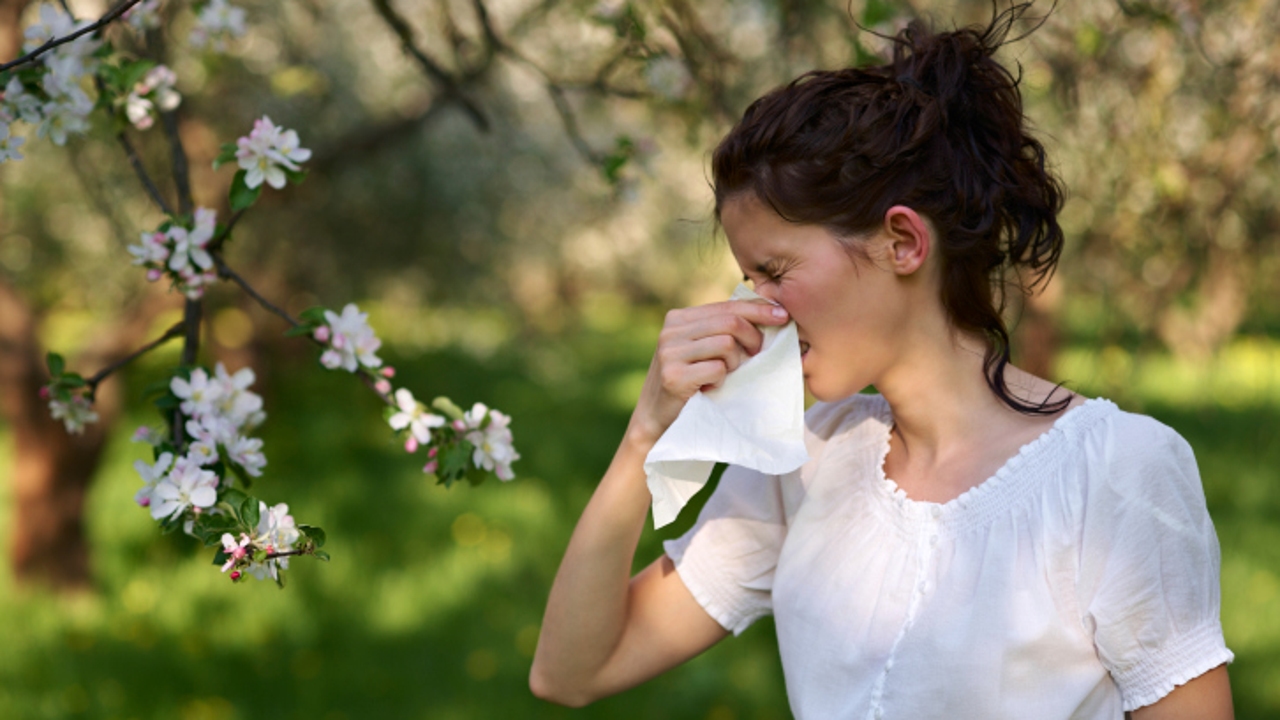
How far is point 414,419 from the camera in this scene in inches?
68.0

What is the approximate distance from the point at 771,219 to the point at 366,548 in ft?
11.4

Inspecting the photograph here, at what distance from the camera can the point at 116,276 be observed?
20.0 feet

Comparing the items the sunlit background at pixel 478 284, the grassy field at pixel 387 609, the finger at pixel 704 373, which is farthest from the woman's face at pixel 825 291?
the grassy field at pixel 387 609

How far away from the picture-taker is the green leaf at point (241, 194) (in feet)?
5.26

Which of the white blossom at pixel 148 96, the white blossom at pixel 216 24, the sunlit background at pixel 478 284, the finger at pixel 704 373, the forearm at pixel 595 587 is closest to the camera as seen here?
the finger at pixel 704 373

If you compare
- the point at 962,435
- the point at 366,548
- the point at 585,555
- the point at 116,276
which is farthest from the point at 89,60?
the point at 116,276

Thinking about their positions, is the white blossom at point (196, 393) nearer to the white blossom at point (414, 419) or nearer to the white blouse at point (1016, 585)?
the white blossom at point (414, 419)

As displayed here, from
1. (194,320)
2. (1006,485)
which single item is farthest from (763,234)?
(194,320)

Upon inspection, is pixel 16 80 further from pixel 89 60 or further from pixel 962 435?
pixel 962 435

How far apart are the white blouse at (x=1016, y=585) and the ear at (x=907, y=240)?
292 millimetres

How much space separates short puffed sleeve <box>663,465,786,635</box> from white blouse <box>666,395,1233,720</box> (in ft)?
0.32

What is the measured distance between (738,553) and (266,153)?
949mm

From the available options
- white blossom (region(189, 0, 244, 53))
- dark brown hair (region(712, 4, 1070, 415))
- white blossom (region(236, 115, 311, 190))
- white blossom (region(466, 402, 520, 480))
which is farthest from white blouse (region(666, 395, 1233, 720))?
white blossom (region(189, 0, 244, 53))

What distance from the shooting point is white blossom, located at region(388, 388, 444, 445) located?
171 centimetres
